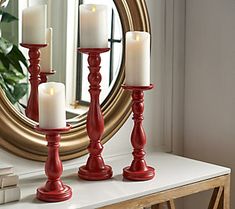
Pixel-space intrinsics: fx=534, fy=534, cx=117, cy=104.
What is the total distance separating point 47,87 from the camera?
1.40 metres

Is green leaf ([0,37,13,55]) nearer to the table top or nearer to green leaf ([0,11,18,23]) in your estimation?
green leaf ([0,11,18,23])

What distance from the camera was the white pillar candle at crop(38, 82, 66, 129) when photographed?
139 centimetres

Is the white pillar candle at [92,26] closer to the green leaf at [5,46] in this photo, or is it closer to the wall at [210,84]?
the green leaf at [5,46]

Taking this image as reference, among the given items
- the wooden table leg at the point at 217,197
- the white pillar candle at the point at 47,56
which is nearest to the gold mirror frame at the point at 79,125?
the white pillar candle at the point at 47,56

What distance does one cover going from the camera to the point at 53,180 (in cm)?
142

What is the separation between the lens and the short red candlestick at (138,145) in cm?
158

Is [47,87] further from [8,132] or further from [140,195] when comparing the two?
[140,195]

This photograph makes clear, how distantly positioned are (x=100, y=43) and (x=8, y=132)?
37 cm

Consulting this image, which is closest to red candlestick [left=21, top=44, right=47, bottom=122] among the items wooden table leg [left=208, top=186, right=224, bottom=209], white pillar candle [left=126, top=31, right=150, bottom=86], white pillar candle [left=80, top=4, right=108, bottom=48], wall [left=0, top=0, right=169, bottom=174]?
white pillar candle [left=80, top=4, right=108, bottom=48]

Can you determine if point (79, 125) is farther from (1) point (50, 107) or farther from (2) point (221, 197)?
(2) point (221, 197)

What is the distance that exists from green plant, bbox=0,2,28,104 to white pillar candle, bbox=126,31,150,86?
309 millimetres

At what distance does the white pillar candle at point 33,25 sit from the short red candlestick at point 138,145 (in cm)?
29

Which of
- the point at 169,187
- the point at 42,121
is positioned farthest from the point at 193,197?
the point at 42,121

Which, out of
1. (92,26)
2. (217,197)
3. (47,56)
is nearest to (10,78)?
(47,56)
